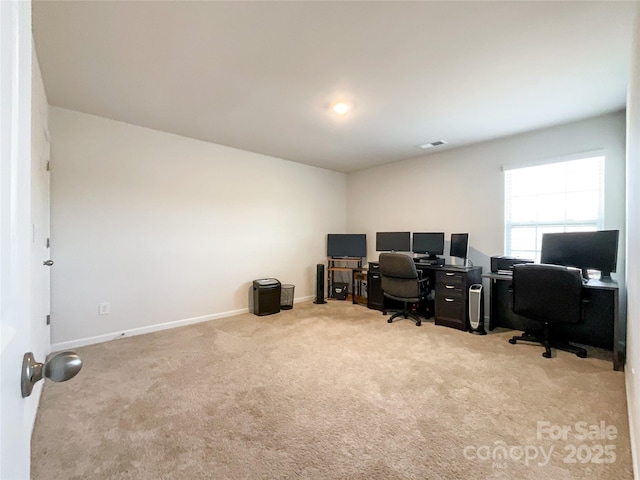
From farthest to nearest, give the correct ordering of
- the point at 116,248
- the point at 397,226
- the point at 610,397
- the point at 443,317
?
the point at 397,226, the point at 443,317, the point at 116,248, the point at 610,397

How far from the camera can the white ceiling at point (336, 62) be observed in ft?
5.69

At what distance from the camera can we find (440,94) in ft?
8.75

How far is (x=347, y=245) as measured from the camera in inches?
210

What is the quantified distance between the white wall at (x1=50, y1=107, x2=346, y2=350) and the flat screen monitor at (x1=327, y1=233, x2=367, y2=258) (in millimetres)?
730

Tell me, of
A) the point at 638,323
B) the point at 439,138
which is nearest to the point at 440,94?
the point at 439,138

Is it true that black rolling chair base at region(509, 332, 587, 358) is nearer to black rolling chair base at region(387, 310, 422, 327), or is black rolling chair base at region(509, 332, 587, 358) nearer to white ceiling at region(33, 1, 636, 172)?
black rolling chair base at region(387, 310, 422, 327)

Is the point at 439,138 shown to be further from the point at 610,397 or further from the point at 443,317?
the point at 610,397

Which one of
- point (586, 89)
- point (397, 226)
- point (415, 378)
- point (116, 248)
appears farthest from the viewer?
point (397, 226)

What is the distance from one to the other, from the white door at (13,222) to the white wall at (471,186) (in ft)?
14.4

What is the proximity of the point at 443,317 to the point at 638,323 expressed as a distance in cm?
241

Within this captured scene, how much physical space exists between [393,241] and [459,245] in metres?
1.08

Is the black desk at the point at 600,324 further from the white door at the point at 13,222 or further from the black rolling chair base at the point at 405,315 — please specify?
the white door at the point at 13,222

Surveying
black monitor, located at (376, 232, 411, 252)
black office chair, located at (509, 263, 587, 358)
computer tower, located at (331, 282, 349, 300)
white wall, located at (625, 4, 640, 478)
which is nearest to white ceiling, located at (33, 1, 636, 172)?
white wall, located at (625, 4, 640, 478)

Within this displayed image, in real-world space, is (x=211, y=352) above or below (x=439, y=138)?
below
